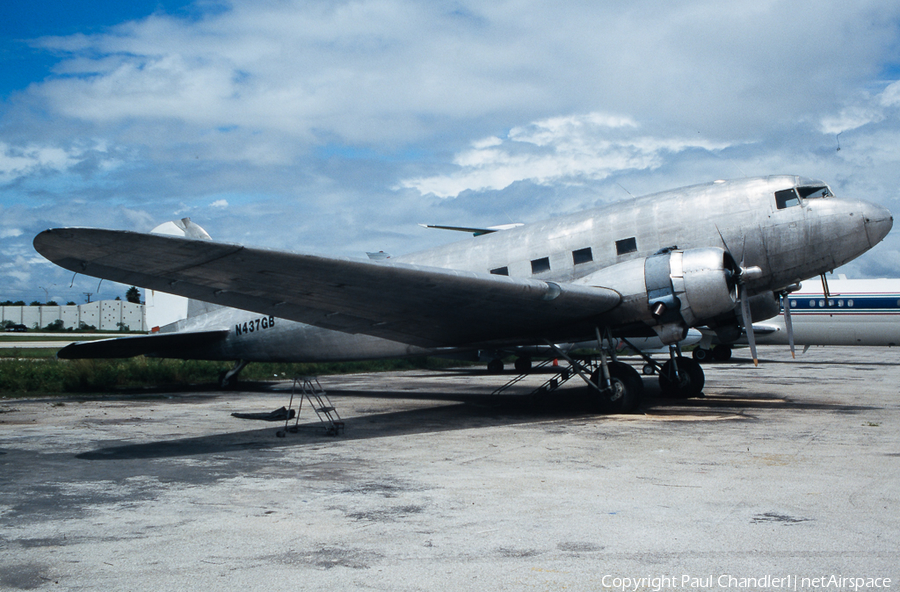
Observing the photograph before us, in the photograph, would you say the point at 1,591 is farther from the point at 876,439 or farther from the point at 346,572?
the point at 876,439

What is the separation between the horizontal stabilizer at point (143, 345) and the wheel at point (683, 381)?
10.5m

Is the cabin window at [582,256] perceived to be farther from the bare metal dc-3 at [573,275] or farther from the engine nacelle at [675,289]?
the engine nacelle at [675,289]

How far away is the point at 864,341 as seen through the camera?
28234 mm

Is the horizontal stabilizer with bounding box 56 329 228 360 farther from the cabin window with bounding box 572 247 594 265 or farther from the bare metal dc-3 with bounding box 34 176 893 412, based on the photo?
the cabin window with bounding box 572 247 594 265

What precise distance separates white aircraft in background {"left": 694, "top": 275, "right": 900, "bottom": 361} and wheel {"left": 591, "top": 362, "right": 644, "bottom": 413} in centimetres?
1908

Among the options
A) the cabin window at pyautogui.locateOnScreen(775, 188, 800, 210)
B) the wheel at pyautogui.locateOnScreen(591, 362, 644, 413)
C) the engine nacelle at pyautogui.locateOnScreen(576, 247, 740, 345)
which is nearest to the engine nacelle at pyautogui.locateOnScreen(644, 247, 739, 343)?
the engine nacelle at pyautogui.locateOnScreen(576, 247, 740, 345)

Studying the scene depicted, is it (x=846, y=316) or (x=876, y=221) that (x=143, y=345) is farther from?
(x=846, y=316)

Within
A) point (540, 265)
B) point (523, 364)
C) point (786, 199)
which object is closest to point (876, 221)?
point (786, 199)

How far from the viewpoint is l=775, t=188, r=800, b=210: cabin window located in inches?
435

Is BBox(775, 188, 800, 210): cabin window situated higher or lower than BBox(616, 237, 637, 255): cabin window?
higher

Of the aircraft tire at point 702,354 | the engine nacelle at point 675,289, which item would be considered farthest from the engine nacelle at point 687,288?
the aircraft tire at point 702,354

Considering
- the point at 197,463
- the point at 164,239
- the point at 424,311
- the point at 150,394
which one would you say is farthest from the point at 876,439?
the point at 150,394

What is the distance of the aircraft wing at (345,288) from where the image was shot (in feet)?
23.5

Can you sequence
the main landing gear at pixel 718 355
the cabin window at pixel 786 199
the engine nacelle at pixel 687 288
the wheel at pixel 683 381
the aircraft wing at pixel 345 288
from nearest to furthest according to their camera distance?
the aircraft wing at pixel 345 288 → the engine nacelle at pixel 687 288 → the cabin window at pixel 786 199 → the wheel at pixel 683 381 → the main landing gear at pixel 718 355
